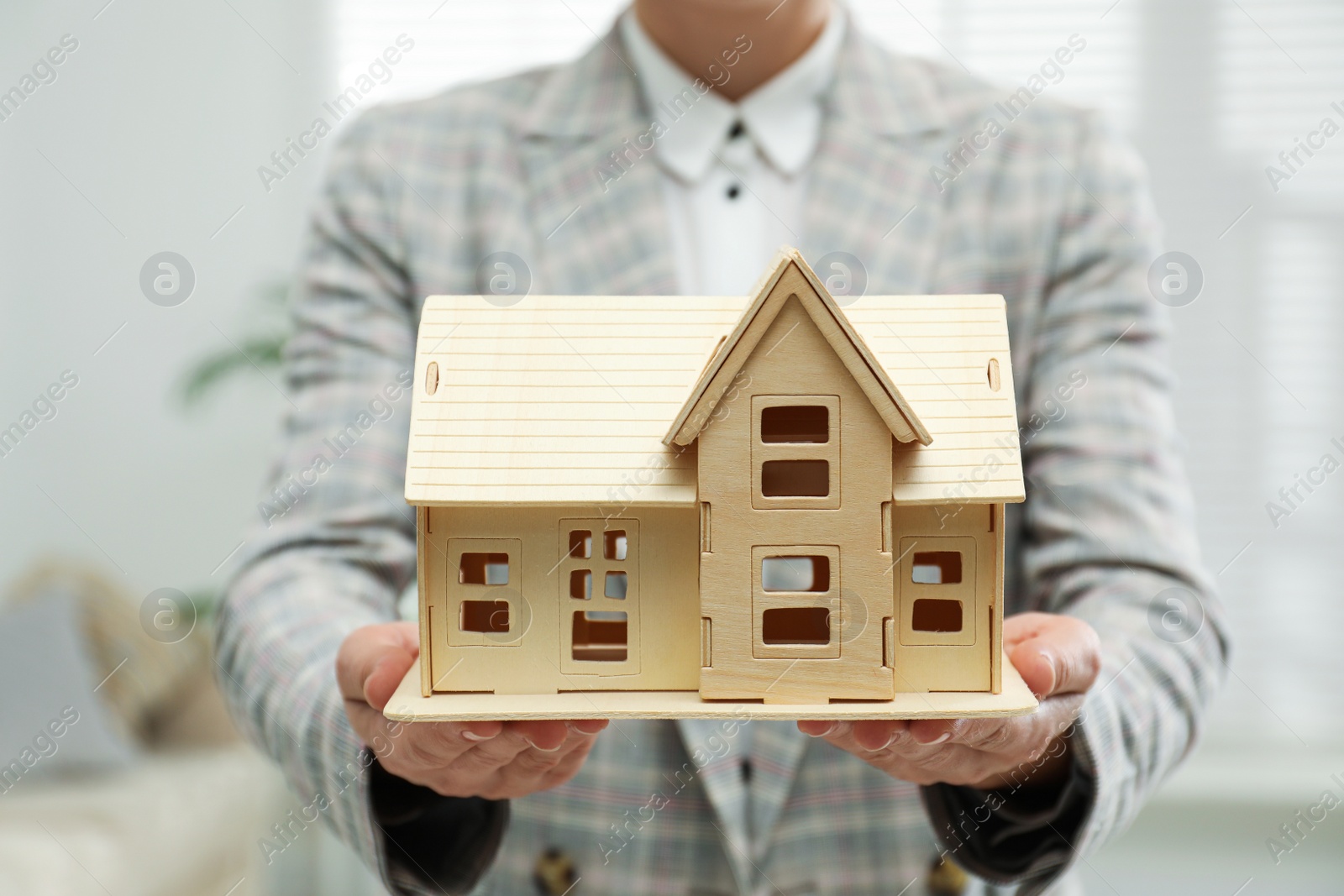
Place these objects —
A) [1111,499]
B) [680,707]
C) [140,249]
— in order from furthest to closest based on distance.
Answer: [140,249] → [1111,499] → [680,707]

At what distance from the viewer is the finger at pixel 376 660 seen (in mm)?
783

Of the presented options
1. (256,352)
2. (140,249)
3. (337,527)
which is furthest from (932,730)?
(140,249)

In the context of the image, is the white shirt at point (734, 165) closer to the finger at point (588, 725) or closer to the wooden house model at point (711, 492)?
the wooden house model at point (711, 492)

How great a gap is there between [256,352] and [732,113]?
1501mm

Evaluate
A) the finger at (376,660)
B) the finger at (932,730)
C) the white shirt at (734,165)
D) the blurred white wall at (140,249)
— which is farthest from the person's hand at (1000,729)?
the blurred white wall at (140,249)

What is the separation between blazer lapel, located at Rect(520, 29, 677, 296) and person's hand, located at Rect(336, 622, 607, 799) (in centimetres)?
40

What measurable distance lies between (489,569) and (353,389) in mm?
236

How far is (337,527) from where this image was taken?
107 centimetres

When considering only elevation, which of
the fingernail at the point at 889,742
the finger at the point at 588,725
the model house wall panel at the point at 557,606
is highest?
the model house wall panel at the point at 557,606

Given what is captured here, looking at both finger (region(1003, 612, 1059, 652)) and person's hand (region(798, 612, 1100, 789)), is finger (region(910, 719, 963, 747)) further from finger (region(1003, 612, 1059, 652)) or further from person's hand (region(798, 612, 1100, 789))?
finger (region(1003, 612, 1059, 652))

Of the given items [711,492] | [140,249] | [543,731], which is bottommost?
[140,249]

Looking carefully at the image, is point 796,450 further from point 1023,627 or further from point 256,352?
point 256,352

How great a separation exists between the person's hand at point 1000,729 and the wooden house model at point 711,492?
22 mm

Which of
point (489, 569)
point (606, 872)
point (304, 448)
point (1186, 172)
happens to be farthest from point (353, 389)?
point (1186, 172)
